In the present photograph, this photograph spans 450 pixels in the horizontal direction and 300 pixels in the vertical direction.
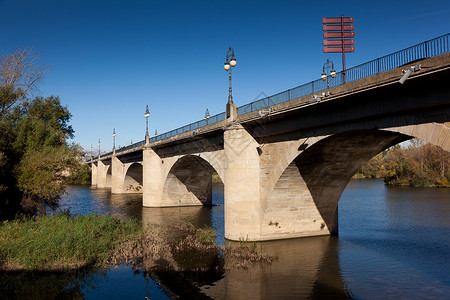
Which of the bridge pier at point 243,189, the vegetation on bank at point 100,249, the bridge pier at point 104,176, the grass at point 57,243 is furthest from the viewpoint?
the bridge pier at point 104,176

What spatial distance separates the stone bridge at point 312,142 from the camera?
11375 mm

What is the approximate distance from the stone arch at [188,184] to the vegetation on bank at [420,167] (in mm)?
43645

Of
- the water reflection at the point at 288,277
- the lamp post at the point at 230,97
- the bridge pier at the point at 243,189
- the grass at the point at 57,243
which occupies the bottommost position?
the water reflection at the point at 288,277

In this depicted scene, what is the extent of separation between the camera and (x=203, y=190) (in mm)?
41219

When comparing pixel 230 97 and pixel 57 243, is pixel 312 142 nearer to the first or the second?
pixel 230 97

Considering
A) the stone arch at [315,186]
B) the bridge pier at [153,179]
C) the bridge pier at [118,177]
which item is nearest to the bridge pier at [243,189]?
the stone arch at [315,186]

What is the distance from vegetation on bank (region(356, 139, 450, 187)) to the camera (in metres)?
61.4

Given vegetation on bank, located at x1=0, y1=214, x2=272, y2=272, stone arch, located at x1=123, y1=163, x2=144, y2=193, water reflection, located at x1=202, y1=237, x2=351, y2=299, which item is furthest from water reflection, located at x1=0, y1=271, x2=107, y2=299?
stone arch, located at x1=123, y1=163, x2=144, y2=193

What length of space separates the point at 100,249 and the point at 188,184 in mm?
23800

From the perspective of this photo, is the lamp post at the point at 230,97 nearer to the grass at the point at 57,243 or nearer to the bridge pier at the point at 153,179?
the grass at the point at 57,243

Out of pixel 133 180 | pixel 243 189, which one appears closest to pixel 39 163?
pixel 243 189

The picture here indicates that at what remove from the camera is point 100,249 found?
55.2ft

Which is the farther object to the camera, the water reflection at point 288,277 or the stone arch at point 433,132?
the water reflection at point 288,277

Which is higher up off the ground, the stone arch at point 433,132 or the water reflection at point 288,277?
the stone arch at point 433,132
